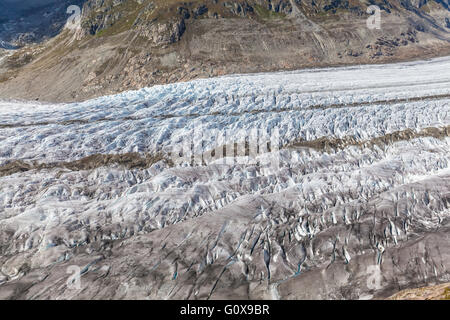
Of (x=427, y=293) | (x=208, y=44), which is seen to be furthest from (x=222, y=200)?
(x=208, y=44)

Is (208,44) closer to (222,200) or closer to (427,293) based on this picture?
(222,200)

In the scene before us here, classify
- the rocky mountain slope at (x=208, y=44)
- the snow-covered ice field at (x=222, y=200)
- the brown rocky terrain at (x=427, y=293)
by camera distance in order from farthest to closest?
the rocky mountain slope at (x=208, y=44) → the snow-covered ice field at (x=222, y=200) → the brown rocky terrain at (x=427, y=293)

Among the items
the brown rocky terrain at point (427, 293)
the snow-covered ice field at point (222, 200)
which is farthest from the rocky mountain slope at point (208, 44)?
the brown rocky terrain at point (427, 293)

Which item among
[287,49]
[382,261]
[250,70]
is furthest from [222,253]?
[287,49]

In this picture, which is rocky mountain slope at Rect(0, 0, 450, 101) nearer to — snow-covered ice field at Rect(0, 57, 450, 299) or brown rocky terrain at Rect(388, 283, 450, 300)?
snow-covered ice field at Rect(0, 57, 450, 299)

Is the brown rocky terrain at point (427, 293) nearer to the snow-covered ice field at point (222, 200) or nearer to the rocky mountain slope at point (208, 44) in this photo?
the snow-covered ice field at point (222, 200)

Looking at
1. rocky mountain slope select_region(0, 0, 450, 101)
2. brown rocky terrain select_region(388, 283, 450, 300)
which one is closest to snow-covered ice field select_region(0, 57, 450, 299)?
brown rocky terrain select_region(388, 283, 450, 300)

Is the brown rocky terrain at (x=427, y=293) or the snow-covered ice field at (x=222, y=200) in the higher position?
the snow-covered ice field at (x=222, y=200)

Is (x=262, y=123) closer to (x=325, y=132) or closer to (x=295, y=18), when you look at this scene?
(x=325, y=132)
